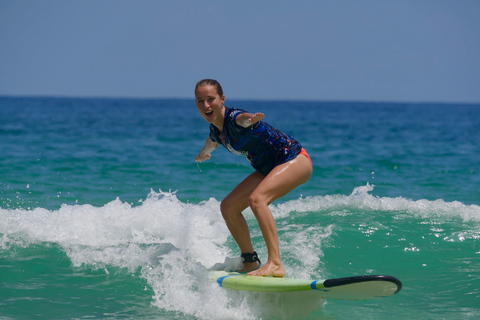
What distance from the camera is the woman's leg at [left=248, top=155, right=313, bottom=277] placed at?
4.85 metres

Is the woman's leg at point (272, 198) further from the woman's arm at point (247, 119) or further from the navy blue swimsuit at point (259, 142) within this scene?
the woman's arm at point (247, 119)

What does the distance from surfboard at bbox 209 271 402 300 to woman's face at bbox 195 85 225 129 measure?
4.71 feet

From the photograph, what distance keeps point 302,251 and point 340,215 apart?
195 cm

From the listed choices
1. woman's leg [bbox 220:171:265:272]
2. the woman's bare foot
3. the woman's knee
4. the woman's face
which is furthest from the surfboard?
the woman's face

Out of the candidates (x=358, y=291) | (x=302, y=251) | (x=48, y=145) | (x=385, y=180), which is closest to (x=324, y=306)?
(x=358, y=291)

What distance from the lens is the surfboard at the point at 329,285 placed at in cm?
418

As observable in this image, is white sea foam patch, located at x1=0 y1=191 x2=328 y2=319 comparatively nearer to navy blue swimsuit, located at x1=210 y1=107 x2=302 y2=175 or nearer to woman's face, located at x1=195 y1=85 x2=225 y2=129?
navy blue swimsuit, located at x1=210 y1=107 x2=302 y2=175

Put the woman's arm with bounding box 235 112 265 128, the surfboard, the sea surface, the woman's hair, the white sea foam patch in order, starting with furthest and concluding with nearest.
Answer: the sea surface < the white sea foam patch < the woman's hair < the woman's arm with bounding box 235 112 265 128 < the surfboard

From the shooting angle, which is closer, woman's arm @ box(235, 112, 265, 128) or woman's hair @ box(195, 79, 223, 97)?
woman's arm @ box(235, 112, 265, 128)

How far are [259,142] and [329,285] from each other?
4.55 ft

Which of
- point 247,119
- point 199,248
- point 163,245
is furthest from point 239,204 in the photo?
point 199,248

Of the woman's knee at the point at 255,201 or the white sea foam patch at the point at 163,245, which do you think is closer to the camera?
the woman's knee at the point at 255,201

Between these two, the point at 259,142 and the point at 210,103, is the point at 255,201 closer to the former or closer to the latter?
the point at 259,142

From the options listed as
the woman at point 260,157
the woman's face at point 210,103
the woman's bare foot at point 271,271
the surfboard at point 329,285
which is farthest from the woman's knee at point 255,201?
the woman's face at point 210,103
